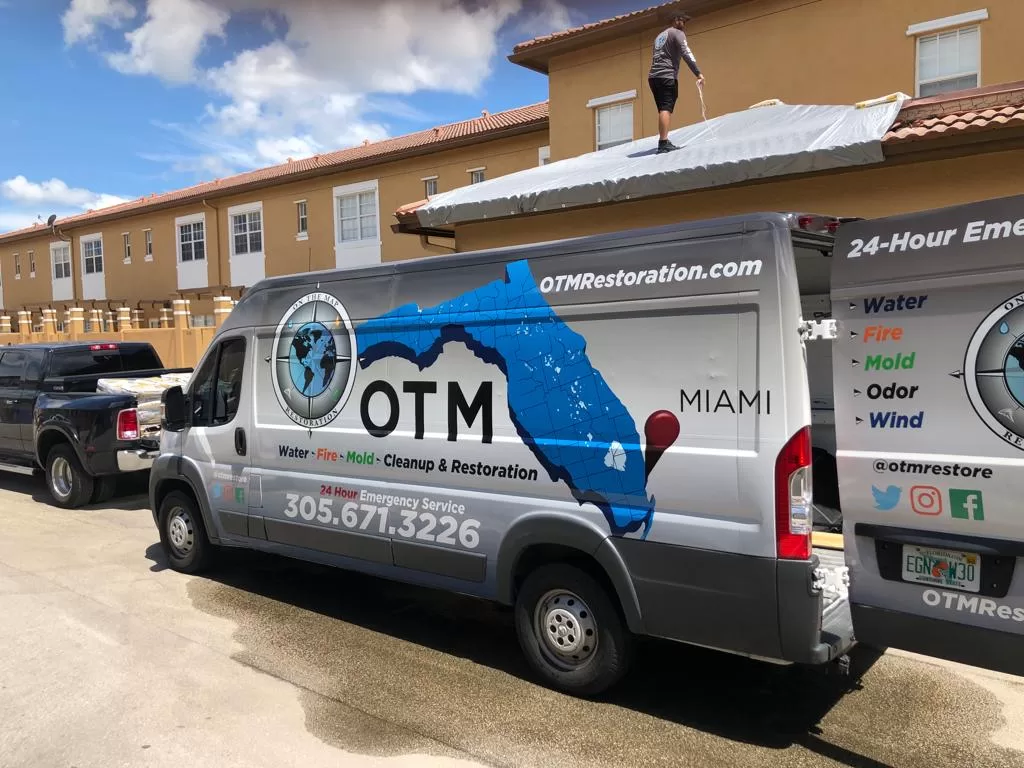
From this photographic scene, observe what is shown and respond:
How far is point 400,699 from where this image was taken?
172 inches

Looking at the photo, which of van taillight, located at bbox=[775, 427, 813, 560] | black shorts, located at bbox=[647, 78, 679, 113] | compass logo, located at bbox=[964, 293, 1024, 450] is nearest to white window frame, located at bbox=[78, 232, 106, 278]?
black shorts, located at bbox=[647, 78, 679, 113]

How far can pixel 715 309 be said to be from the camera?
12.4ft

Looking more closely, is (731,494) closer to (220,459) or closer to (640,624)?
(640,624)

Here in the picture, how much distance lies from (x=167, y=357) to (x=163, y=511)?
13493 millimetres

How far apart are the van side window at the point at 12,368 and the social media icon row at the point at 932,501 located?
10.6 meters

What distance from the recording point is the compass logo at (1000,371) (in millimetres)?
3229

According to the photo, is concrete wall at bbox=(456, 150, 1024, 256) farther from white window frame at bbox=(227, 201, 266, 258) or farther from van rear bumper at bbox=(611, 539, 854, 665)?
white window frame at bbox=(227, 201, 266, 258)

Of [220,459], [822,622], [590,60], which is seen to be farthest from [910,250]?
[590,60]

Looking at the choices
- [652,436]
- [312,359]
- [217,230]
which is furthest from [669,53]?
[217,230]

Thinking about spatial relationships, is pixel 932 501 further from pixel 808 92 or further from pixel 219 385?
pixel 808 92

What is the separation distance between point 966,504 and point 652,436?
1388mm

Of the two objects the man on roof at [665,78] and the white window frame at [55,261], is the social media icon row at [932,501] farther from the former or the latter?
the white window frame at [55,261]

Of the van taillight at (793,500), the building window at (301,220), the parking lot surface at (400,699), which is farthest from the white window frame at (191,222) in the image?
the van taillight at (793,500)

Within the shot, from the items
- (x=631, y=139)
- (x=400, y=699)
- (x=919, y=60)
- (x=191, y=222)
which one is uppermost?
(x=191, y=222)
